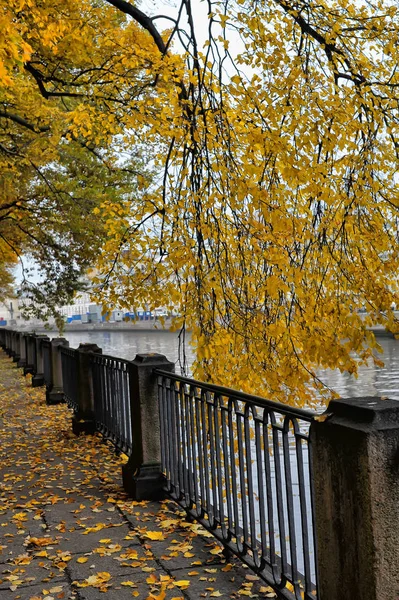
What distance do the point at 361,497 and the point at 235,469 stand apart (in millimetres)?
1877

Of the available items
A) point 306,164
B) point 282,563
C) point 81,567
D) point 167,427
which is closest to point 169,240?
point 306,164

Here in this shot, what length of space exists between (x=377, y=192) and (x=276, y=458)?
4.18 m

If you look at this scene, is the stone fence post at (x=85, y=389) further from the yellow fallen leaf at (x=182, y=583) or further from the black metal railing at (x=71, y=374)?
the yellow fallen leaf at (x=182, y=583)

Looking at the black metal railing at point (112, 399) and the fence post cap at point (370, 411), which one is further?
the black metal railing at point (112, 399)

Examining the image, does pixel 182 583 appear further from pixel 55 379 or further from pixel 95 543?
pixel 55 379

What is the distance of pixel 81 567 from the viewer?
189 inches

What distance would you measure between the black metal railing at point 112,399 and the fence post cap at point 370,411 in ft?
13.6

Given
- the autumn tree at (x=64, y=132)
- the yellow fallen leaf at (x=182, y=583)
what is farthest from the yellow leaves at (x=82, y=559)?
the autumn tree at (x=64, y=132)

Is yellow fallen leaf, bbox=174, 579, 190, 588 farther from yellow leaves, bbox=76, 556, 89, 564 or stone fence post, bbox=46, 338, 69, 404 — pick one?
stone fence post, bbox=46, 338, 69, 404

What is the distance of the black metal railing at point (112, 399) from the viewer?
7687 millimetres

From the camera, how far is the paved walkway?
14.3 ft

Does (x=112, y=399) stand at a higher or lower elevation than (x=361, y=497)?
lower

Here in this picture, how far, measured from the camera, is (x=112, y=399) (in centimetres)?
845

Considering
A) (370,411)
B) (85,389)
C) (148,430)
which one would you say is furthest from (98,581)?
(85,389)
